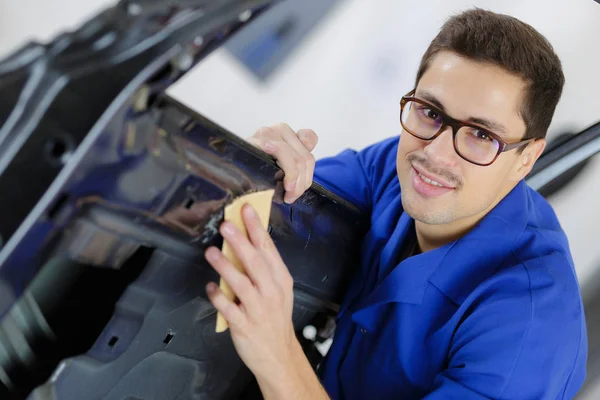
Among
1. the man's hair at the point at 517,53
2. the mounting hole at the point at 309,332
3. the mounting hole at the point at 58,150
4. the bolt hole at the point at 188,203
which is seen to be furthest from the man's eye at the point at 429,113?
the mounting hole at the point at 58,150

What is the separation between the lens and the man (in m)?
0.91

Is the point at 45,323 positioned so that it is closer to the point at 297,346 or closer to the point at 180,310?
the point at 180,310

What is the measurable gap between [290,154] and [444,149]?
1.04 feet

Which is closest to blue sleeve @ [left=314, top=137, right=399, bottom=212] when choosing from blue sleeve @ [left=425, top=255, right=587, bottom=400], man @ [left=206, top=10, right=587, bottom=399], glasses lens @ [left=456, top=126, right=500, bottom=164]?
man @ [left=206, top=10, right=587, bottom=399]

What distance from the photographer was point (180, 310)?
0.78 meters

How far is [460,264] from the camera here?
1.05 metres

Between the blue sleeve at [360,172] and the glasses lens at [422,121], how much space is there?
0.18 meters

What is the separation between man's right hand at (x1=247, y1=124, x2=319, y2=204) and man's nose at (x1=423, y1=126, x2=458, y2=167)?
0.74ft

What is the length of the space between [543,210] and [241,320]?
0.70m

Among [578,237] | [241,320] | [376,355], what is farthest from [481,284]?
[578,237]

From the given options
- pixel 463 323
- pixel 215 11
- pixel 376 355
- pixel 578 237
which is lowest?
pixel 578 237

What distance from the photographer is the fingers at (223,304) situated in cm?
71

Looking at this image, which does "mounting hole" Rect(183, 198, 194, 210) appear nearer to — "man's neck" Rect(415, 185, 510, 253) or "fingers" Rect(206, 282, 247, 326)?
"fingers" Rect(206, 282, 247, 326)

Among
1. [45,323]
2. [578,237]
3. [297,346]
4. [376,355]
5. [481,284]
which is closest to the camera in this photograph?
[45,323]
